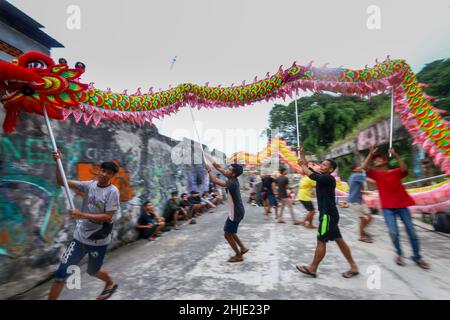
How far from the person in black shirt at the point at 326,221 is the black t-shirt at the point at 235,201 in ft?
3.85

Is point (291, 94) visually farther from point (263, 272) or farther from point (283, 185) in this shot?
point (263, 272)

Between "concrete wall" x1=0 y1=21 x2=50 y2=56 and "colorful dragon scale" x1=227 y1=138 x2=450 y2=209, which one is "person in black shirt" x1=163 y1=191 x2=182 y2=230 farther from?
"concrete wall" x1=0 y1=21 x2=50 y2=56

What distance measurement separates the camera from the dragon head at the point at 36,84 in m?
2.48

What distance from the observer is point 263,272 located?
3.55 metres

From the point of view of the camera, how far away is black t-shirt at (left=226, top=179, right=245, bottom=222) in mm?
4023

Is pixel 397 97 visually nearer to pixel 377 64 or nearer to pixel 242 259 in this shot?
pixel 377 64

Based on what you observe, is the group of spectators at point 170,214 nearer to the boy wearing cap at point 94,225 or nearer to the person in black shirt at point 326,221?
the boy wearing cap at point 94,225

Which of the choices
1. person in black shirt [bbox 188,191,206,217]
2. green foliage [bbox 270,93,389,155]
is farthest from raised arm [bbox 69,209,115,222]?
green foliage [bbox 270,93,389,155]

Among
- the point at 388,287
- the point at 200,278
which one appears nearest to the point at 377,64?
the point at 388,287

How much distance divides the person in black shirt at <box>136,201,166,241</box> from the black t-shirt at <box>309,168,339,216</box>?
13.7 feet

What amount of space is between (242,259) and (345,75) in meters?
4.11

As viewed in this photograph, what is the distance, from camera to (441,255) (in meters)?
4.14

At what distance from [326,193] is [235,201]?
1427 mm

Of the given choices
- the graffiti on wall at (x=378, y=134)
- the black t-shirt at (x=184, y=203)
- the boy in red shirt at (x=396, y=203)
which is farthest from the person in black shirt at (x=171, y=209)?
Result: the graffiti on wall at (x=378, y=134)
